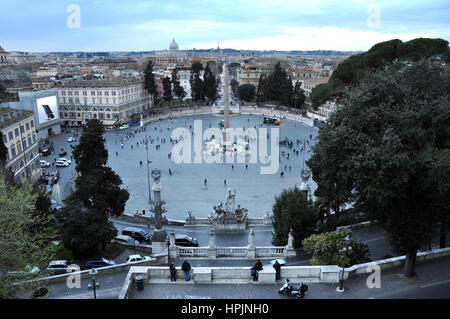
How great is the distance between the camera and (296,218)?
1659 cm

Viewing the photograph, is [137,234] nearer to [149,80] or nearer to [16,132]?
[16,132]

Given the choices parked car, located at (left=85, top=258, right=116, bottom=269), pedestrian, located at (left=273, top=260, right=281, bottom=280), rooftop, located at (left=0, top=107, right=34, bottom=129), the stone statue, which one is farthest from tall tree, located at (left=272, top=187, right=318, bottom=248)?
rooftop, located at (left=0, top=107, right=34, bottom=129)

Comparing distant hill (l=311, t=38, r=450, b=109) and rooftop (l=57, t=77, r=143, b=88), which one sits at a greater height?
distant hill (l=311, t=38, r=450, b=109)

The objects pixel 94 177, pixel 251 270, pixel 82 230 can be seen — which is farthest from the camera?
pixel 94 177

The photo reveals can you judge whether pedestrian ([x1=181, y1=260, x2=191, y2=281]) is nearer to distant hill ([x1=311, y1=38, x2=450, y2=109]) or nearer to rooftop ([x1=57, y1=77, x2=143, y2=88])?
distant hill ([x1=311, y1=38, x2=450, y2=109])

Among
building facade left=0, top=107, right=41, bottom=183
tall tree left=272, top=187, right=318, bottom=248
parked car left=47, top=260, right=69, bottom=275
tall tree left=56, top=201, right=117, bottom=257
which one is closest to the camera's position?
parked car left=47, top=260, right=69, bottom=275

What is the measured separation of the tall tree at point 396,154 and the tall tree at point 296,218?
357cm

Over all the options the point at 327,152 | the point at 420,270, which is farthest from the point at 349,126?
the point at 420,270

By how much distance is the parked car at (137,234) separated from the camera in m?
21.1

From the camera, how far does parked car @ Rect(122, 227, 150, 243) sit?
2106 cm

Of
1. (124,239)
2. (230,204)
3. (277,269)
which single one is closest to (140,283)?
(277,269)

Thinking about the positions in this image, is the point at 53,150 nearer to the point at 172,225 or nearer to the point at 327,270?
the point at 172,225

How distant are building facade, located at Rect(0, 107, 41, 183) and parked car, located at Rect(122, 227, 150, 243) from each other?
37.8 ft

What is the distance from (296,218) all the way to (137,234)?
9549 mm
